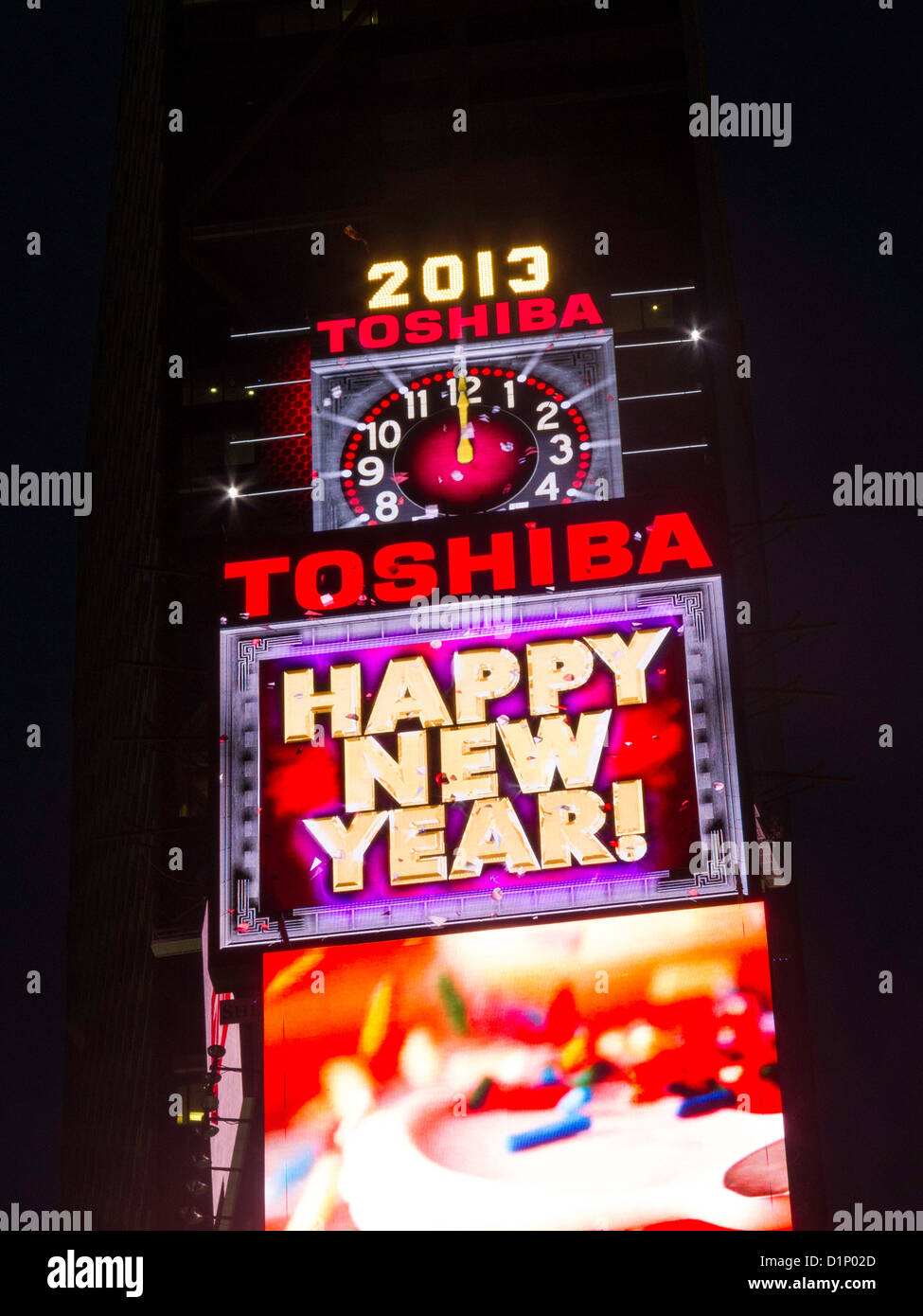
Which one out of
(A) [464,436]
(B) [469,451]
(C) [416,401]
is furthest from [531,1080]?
(C) [416,401]

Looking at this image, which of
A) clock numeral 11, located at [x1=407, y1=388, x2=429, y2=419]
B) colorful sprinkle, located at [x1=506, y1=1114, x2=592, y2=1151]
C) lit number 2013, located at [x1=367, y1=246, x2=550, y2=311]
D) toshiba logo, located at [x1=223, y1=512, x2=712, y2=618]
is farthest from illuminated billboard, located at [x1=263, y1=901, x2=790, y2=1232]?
lit number 2013, located at [x1=367, y1=246, x2=550, y2=311]

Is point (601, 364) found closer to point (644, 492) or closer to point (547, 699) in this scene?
point (644, 492)

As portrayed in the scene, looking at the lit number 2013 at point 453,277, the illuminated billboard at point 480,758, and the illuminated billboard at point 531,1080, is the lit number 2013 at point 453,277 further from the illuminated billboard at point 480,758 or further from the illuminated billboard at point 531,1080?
the illuminated billboard at point 531,1080

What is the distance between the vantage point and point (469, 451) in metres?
25.5

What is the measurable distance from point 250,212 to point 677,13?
14705mm

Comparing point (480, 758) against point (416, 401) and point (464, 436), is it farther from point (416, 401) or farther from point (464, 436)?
point (416, 401)

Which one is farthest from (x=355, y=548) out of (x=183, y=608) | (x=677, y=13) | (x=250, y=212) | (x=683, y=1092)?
(x=677, y=13)

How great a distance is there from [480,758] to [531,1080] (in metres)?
3.99

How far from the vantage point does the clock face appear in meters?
25.3

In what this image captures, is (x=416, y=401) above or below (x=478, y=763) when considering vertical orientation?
above

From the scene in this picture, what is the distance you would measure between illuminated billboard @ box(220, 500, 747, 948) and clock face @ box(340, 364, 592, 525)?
2.69 metres

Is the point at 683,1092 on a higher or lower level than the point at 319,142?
lower
